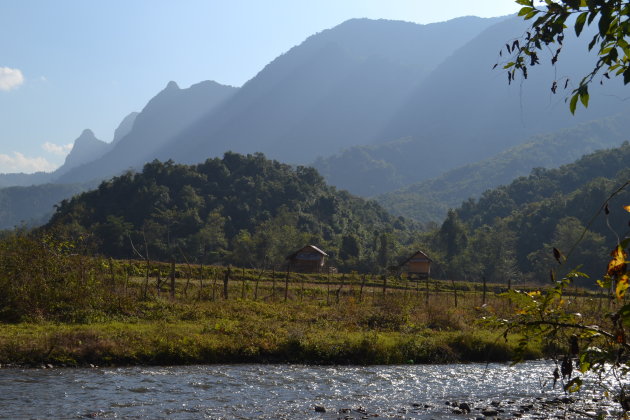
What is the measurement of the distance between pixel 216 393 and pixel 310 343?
616 centimetres

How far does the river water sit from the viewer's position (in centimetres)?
1239

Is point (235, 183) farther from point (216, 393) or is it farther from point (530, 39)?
point (530, 39)

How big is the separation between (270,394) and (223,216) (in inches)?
2871

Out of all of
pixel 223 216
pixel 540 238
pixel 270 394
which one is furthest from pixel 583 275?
pixel 540 238

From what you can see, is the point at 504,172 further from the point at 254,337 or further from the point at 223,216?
the point at 254,337

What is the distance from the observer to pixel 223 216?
85.9 meters

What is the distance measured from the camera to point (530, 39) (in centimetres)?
423

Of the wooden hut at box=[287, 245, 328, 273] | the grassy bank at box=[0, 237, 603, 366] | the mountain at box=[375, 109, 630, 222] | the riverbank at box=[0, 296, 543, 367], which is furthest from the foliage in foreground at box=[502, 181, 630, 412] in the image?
the mountain at box=[375, 109, 630, 222]

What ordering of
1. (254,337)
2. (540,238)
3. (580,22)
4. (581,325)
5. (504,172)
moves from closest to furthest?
(580,22) → (581,325) → (254,337) → (540,238) → (504,172)

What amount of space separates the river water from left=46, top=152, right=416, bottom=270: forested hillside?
49334 mm

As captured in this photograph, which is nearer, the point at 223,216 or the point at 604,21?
the point at 604,21

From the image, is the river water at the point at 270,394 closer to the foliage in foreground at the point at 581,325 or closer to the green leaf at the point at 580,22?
the foliage in foreground at the point at 581,325

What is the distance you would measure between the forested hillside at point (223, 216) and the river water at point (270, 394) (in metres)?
49.3

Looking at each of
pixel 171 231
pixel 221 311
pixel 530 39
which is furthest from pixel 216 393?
pixel 171 231
